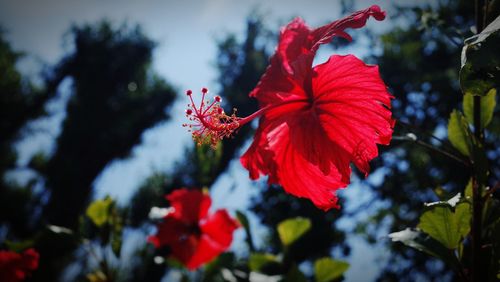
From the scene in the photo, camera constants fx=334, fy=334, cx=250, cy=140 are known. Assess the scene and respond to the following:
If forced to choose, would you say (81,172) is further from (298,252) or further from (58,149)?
(298,252)

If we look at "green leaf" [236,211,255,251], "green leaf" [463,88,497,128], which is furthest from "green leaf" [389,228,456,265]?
"green leaf" [236,211,255,251]

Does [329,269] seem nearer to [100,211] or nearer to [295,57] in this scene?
[295,57]

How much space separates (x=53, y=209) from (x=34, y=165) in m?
2.46

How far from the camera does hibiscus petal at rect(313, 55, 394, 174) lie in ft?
2.56

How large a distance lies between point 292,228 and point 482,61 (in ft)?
3.80

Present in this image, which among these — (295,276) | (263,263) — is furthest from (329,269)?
(263,263)

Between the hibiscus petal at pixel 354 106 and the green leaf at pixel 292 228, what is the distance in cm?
76

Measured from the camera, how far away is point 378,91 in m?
0.78

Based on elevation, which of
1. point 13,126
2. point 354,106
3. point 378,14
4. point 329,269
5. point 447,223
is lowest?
point 329,269

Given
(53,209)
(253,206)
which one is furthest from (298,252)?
(53,209)

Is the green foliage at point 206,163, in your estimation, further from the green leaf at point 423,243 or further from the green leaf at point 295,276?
the green leaf at point 423,243

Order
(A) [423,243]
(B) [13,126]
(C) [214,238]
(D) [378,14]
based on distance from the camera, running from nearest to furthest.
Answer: (D) [378,14] < (A) [423,243] < (C) [214,238] < (B) [13,126]

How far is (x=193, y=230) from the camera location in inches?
88.9

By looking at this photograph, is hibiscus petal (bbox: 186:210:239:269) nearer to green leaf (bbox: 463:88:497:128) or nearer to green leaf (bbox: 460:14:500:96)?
green leaf (bbox: 463:88:497:128)
